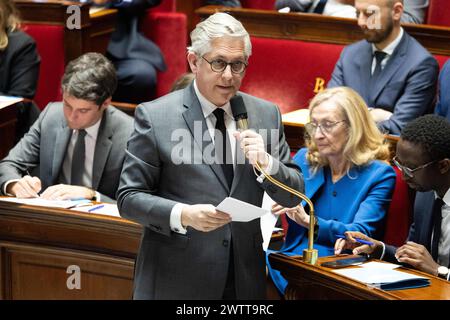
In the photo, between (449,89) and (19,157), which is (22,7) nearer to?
(19,157)

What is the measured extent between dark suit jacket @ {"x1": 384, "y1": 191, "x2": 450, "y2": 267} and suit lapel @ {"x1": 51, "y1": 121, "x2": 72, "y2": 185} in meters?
0.94

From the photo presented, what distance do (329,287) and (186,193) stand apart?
37 cm

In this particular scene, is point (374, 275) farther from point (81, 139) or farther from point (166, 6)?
point (166, 6)

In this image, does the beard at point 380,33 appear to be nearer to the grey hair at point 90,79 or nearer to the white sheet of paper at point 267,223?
the grey hair at point 90,79

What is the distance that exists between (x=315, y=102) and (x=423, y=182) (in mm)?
441

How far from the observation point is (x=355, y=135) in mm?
2104

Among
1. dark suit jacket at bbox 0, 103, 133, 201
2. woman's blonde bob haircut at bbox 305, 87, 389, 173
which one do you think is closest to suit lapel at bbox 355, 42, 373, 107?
woman's blonde bob haircut at bbox 305, 87, 389, 173

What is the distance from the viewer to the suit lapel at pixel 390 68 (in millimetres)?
2727

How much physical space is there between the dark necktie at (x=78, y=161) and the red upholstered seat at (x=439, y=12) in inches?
58.6

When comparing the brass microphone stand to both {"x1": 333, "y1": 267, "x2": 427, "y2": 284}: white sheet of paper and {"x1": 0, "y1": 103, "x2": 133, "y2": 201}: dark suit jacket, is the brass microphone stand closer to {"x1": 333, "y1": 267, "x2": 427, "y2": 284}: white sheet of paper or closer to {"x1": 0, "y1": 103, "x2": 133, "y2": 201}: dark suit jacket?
{"x1": 333, "y1": 267, "x2": 427, "y2": 284}: white sheet of paper

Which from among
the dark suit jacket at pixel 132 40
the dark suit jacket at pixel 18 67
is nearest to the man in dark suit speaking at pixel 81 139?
the dark suit jacket at pixel 18 67

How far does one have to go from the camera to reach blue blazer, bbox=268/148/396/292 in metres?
2.03
